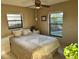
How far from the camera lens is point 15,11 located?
5.10 m

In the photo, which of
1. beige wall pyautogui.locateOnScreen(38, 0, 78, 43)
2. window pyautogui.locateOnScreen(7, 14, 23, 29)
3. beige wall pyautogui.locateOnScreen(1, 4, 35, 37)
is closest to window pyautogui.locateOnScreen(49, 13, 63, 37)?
beige wall pyautogui.locateOnScreen(38, 0, 78, 43)

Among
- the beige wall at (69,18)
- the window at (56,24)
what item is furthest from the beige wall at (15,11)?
the beige wall at (69,18)

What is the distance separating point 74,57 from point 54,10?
14.7 ft

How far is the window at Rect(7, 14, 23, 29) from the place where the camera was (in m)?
4.99

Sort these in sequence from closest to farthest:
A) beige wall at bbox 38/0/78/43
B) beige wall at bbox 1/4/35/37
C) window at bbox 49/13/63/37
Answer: beige wall at bbox 38/0/78/43
beige wall at bbox 1/4/35/37
window at bbox 49/13/63/37

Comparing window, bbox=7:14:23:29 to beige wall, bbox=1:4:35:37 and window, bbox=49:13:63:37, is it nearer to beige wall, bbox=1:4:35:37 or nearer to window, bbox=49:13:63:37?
beige wall, bbox=1:4:35:37

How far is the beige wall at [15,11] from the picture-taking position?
4652 mm

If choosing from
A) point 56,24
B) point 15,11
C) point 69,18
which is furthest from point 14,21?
point 69,18

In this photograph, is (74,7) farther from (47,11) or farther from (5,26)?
(5,26)

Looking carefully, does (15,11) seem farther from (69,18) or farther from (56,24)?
(69,18)

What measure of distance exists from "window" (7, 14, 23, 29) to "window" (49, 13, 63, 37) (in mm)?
1768

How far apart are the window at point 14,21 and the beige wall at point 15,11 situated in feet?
0.72

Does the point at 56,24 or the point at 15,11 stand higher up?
the point at 15,11

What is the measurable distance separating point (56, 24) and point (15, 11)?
2325 millimetres
